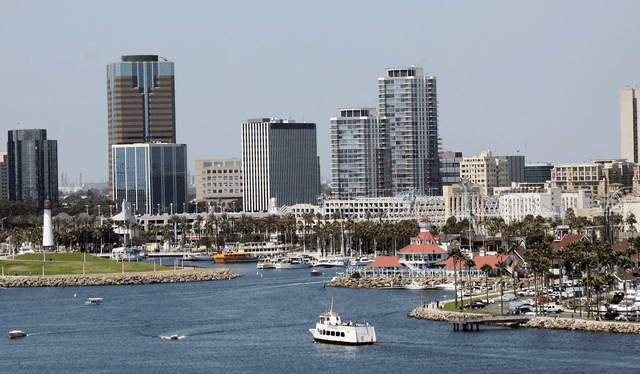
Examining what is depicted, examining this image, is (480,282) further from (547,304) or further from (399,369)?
(399,369)

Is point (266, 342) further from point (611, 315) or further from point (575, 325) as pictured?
point (611, 315)

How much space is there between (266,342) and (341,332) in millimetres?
8907

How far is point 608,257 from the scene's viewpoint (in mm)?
127000

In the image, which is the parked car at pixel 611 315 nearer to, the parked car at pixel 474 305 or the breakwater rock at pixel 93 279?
the parked car at pixel 474 305

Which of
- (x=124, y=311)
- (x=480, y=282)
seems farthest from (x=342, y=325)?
(x=480, y=282)

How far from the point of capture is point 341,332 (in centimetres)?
10888

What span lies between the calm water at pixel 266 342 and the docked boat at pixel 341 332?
1029 mm

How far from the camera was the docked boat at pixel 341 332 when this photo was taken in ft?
354

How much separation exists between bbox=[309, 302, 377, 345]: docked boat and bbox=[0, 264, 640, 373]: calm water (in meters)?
1.03

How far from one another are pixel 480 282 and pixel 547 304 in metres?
42.0

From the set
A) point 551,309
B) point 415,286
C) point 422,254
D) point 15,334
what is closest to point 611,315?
point 551,309

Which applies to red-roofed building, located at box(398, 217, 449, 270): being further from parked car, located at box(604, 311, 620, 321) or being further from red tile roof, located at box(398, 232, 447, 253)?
parked car, located at box(604, 311, 620, 321)

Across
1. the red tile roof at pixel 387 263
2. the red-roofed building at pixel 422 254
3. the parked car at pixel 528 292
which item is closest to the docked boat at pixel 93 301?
the red tile roof at pixel 387 263

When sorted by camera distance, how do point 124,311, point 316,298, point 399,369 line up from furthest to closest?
point 316,298 → point 124,311 → point 399,369
